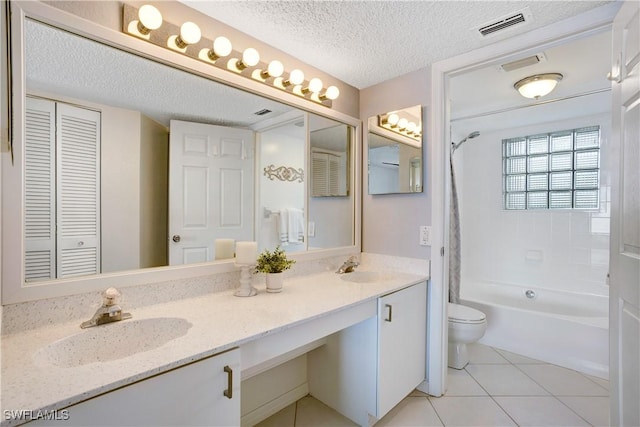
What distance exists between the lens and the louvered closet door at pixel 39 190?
40.3 inches

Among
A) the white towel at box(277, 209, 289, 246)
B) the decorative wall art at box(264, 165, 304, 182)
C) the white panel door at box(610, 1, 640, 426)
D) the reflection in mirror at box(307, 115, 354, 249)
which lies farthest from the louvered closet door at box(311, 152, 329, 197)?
the white panel door at box(610, 1, 640, 426)

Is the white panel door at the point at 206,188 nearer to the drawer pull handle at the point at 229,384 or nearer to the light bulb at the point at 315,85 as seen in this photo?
the light bulb at the point at 315,85

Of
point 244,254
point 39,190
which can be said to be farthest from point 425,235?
point 39,190

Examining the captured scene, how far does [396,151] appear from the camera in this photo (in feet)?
6.98

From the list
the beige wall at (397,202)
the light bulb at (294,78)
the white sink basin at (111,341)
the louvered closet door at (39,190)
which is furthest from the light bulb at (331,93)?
the white sink basin at (111,341)

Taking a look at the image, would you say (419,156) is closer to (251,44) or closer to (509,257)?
(251,44)

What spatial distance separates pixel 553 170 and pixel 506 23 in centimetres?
223

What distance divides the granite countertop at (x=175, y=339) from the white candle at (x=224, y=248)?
19 centimetres

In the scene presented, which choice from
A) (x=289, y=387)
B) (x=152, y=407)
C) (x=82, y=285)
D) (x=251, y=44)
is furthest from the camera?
(x=289, y=387)

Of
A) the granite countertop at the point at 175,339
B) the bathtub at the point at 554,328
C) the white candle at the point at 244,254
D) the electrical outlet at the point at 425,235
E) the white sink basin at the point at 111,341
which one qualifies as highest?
the electrical outlet at the point at 425,235

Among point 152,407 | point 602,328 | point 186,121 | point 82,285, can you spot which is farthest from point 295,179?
point 602,328

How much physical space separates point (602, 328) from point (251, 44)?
3042 millimetres

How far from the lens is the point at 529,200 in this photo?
10.6ft

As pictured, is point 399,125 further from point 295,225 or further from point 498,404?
point 498,404
